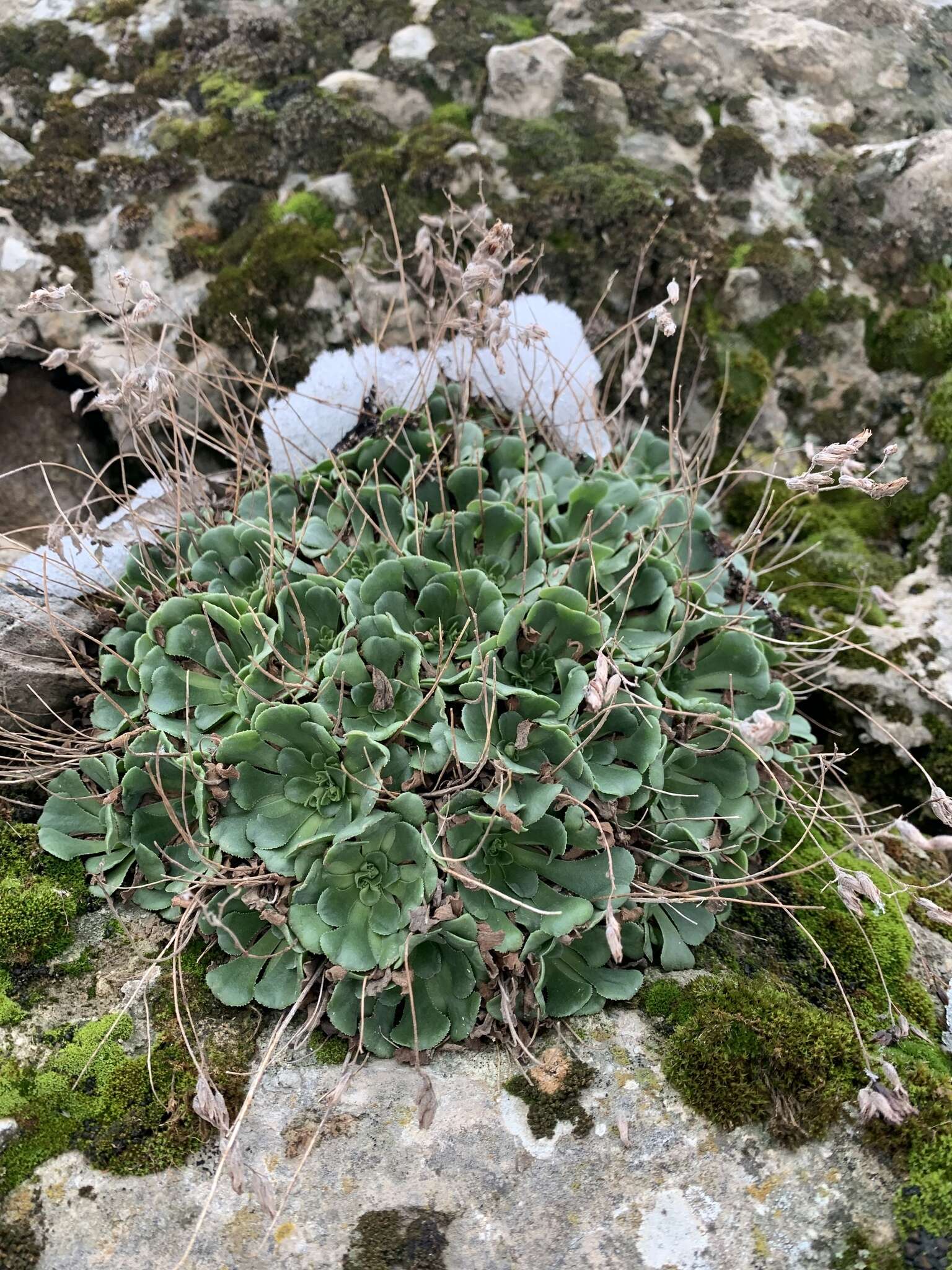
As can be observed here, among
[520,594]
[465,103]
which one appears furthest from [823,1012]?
[465,103]

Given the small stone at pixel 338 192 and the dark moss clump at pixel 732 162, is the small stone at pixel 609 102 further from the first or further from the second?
the small stone at pixel 338 192

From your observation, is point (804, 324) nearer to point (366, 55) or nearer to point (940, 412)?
point (940, 412)

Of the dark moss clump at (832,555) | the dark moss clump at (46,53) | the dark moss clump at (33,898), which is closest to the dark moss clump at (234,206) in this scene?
the dark moss clump at (46,53)

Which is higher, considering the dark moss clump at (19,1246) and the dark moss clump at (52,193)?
the dark moss clump at (52,193)

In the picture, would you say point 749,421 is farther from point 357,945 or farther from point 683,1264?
point 683,1264

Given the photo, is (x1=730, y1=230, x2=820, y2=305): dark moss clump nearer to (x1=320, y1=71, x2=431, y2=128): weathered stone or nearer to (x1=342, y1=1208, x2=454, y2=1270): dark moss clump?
(x1=320, y1=71, x2=431, y2=128): weathered stone

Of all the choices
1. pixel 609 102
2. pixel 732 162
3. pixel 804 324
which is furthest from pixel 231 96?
pixel 804 324

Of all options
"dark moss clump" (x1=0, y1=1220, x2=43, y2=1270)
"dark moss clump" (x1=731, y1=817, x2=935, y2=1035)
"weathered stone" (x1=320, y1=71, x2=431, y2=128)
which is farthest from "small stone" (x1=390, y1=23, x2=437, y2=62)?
"dark moss clump" (x1=0, y1=1220, x2=43, y2=1270)

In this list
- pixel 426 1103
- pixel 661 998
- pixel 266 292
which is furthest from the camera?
pixel 266 292
